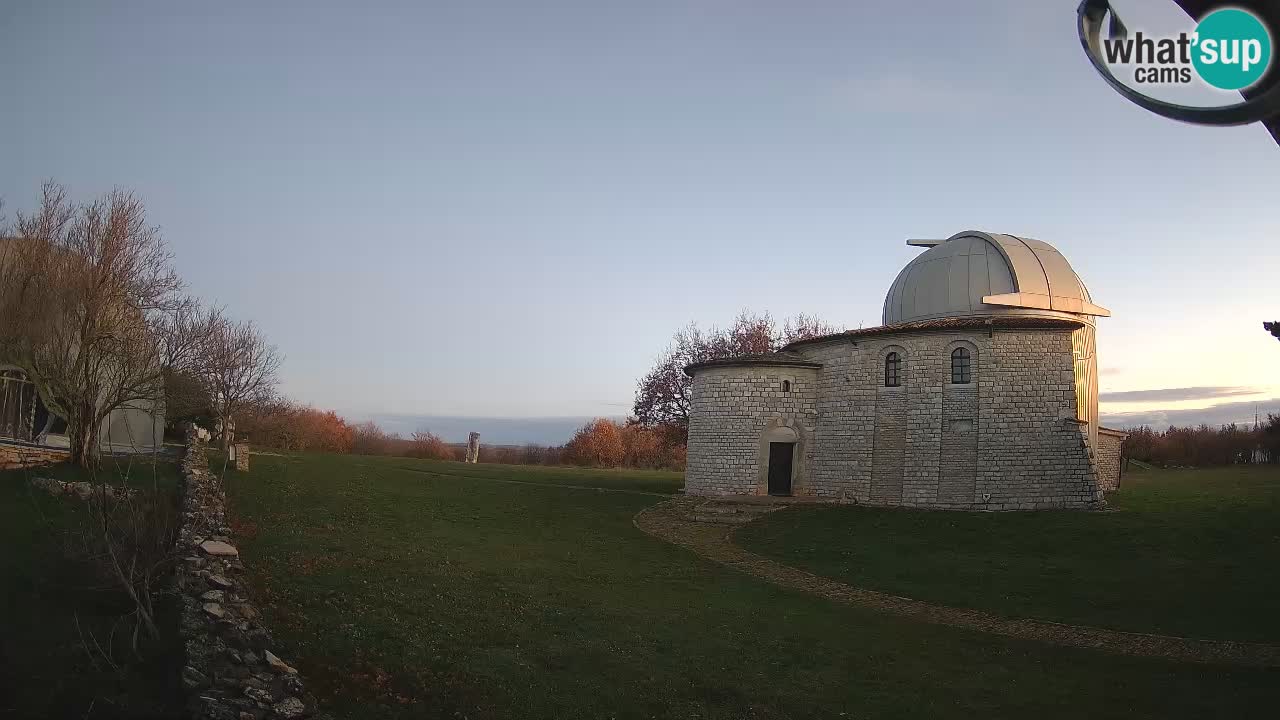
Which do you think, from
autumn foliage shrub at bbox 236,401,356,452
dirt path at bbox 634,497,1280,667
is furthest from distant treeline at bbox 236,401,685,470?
dirt path at bbox 634,497,1280,667

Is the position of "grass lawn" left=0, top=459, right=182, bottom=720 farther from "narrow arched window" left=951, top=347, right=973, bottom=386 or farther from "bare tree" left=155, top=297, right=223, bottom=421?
"narrow arched window" left=951, top=347, right=973, bottom=386

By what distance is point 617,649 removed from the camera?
403 inches

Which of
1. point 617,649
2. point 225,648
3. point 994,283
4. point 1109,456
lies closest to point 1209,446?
point 1109,456

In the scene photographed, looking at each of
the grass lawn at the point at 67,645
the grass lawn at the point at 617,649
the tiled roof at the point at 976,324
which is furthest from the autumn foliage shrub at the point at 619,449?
the grass lawn at the point at 67,645

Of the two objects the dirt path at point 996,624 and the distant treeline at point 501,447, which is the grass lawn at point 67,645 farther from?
the distant treeline at point 501,447

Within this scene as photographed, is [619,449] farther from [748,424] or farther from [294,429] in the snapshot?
[748,424]

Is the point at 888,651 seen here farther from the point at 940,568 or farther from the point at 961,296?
the point at 961,296

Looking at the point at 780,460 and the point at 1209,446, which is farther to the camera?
the point at 1209,446

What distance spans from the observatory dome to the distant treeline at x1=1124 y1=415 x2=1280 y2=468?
1219 inches

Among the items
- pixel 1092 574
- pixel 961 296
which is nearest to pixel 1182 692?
pixel 1092 574

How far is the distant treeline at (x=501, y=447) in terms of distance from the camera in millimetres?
51531

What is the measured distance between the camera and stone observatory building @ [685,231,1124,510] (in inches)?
953

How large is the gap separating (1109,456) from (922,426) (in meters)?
13.9

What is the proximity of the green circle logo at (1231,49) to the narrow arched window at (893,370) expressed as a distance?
24187 mm
